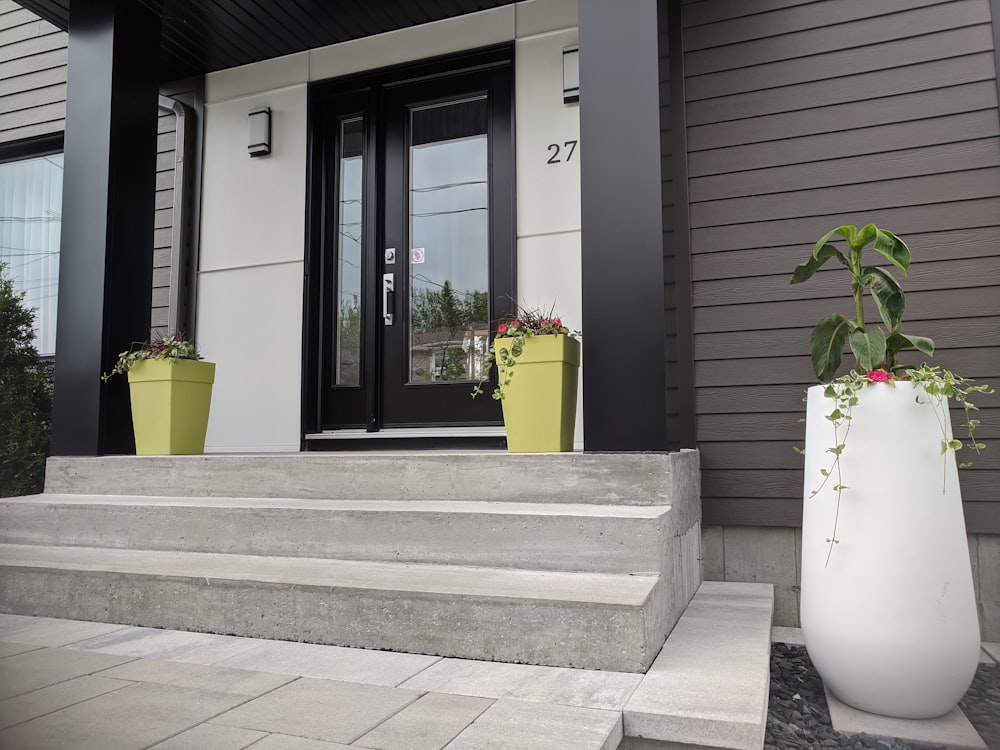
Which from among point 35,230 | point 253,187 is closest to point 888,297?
point 253,187

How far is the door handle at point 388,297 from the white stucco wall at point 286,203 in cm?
47

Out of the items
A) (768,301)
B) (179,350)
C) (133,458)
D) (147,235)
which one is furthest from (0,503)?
(768,301)

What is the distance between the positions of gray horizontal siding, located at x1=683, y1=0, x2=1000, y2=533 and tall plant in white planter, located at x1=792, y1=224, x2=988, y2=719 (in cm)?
97

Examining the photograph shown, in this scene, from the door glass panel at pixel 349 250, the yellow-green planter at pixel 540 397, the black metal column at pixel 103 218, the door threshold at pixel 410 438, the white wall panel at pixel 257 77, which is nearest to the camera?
the yellow-green planter at pixel 540 397

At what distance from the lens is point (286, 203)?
12.6 ft

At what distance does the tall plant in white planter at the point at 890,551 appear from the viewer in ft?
5.34

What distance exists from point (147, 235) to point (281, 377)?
951mm

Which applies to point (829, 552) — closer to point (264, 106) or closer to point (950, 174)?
point (950, 174)

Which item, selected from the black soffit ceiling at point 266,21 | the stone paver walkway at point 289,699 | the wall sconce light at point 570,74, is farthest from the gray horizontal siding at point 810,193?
the stone paver walkway at point 289,699

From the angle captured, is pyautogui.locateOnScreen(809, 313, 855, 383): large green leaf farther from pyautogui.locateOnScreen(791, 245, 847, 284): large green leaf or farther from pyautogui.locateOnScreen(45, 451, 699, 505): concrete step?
pyautogui.locateOnScreen(45, 451, 699, 505): concrete step

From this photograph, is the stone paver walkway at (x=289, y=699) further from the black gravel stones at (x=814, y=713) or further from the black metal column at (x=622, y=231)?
the black metal column at (x=622, y=231)

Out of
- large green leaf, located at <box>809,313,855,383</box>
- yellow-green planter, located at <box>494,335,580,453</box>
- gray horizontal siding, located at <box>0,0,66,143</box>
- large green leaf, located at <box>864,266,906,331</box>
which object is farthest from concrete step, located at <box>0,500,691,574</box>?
gray horizontal siding, located at <box>0,0,66,143</box>

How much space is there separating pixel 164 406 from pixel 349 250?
4.30 feet

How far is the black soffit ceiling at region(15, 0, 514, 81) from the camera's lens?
11.2ft
